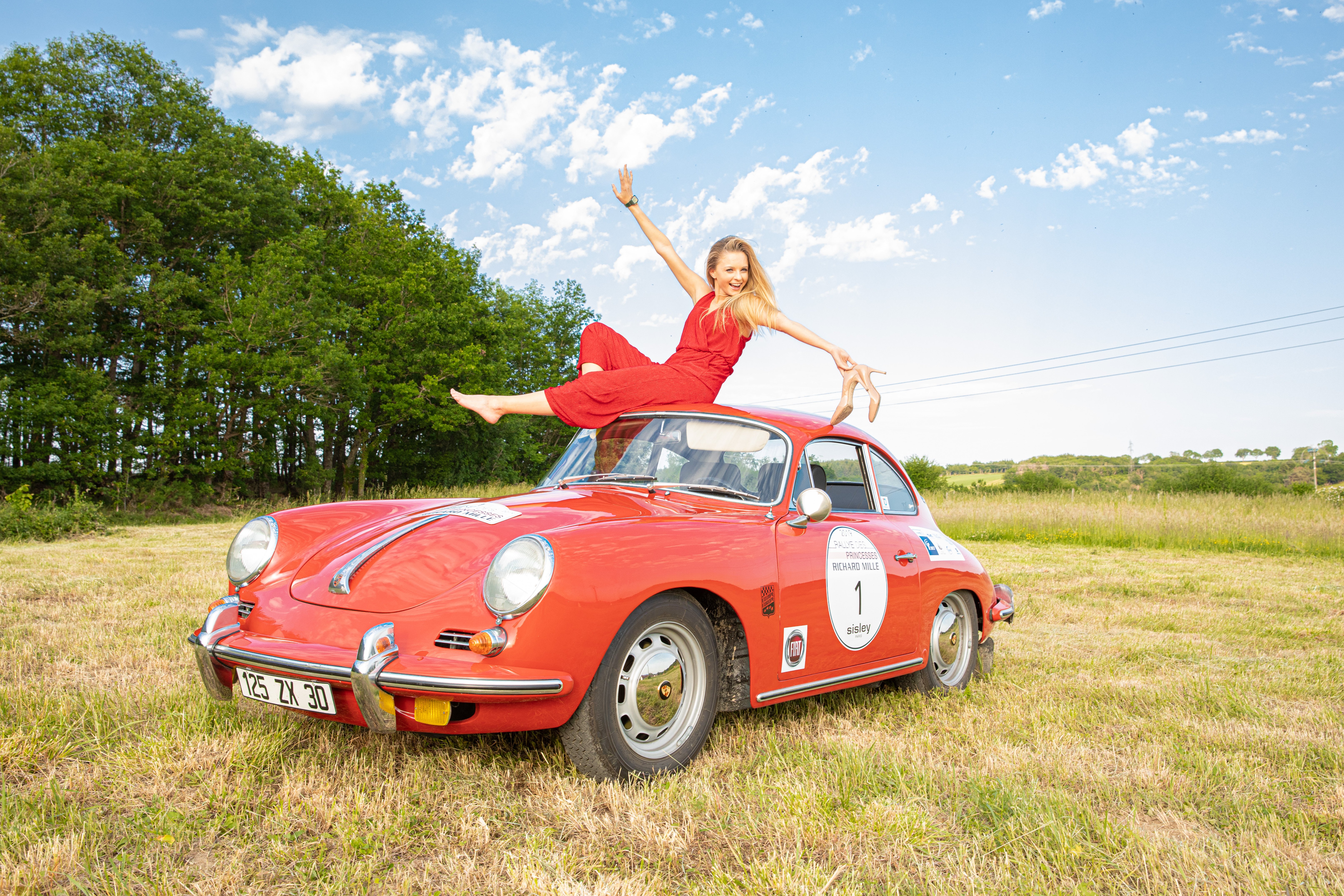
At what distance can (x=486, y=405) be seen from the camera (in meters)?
3.99

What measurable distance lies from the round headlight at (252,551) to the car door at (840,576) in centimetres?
214

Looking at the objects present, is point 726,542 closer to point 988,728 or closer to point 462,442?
point 988,728

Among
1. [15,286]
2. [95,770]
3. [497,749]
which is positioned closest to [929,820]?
[497,749]

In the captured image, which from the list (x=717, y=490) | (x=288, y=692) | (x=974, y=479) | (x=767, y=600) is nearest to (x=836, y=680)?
(x=767, y=600)

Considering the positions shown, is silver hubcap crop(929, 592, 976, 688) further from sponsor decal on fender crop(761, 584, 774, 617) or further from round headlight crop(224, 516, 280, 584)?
round headlight crop(224, 516, 280, 584)

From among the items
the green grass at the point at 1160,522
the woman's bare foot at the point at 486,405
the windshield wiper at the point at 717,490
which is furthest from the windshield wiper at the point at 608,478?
the green grass at the point at 1160,522

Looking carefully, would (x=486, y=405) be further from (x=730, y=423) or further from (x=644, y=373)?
(x=730, y=423)

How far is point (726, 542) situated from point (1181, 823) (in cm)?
177

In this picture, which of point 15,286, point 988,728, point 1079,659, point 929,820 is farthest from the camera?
point 15,286

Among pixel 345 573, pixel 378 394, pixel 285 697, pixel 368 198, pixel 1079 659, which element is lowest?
pixel 1079 659

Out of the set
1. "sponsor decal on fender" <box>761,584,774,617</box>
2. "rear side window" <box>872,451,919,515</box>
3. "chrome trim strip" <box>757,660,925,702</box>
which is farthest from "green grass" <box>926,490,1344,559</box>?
"sponsor decal on fender" <box>761,584,774,617</box>

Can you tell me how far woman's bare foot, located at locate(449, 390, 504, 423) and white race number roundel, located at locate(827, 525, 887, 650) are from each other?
1.69m

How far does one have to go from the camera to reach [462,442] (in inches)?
1516

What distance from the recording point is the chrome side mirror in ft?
11.2
